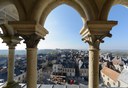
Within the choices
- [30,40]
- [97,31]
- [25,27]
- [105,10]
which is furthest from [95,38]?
[25,27]

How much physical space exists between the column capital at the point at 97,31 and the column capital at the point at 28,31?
43.3 inches

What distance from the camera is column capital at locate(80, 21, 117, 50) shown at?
4.38m

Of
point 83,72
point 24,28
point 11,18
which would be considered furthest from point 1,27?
point 83,72

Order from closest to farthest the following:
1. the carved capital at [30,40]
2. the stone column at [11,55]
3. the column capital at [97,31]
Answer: the column capital at [97,31] < the carved capital at [30,40] < the stone column at [11,55]

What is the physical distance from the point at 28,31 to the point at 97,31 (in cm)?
147

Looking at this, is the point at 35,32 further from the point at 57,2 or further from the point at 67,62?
the point at 67,62

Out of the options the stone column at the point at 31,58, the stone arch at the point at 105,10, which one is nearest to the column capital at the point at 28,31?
the stone column at the point at 31,58

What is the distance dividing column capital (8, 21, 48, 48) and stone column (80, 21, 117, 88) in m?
1.10

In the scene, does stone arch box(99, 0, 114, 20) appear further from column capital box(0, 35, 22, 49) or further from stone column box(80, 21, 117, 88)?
column capital box(0, 35, 22, 49)

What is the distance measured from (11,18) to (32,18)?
3.41m

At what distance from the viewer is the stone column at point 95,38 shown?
4398 millimetres

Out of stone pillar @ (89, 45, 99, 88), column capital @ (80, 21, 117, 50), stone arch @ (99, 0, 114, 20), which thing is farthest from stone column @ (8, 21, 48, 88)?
stone arch @ (99, 0, 114, 20)

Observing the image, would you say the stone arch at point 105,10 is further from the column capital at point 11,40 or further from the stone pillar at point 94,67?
the column capital at point 11,40

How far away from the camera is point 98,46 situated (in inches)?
184
